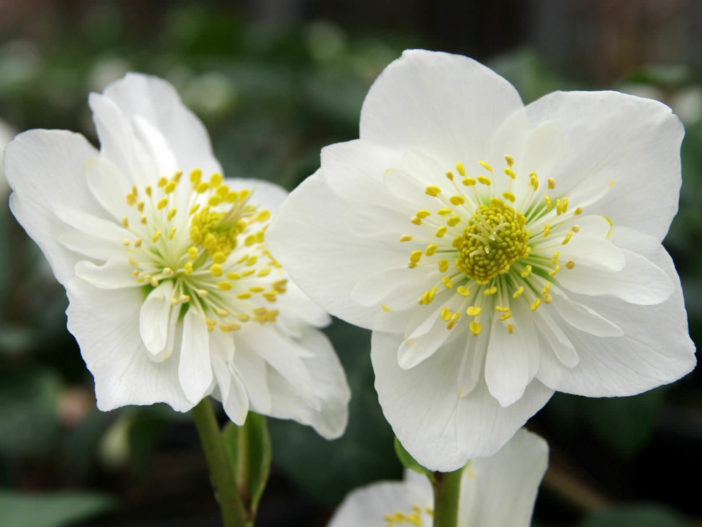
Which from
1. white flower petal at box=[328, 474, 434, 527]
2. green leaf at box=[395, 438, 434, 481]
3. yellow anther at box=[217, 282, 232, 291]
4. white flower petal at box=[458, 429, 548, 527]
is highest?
yellow anther at box=[217, 282, 232, 291]

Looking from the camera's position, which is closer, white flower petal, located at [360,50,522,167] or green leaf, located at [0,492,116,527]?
white flower petal, located at [360,50,522,167]

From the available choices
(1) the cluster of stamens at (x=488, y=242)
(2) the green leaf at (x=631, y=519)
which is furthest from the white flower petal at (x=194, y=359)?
(2) the green leaf at (x=631, y=519)

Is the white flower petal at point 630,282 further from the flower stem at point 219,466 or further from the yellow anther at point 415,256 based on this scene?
the flower stem at point 219,466

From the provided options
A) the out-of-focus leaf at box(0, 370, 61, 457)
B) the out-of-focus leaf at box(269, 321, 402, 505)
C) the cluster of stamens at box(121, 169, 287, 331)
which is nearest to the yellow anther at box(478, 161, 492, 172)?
the cluster of stamens at box(121, 169, 287, 331)

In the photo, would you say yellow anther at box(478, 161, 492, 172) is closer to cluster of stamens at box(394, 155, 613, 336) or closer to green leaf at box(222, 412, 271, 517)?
cluster of stamens at box(394, 155, 613, 336)

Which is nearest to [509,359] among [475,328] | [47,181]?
[475,328]
